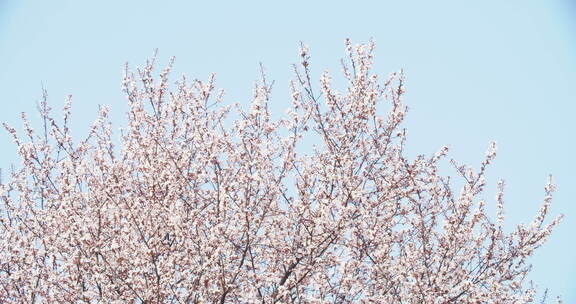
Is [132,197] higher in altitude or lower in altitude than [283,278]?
higher

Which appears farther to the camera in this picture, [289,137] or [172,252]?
[289,137]

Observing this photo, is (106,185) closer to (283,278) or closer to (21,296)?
(21,296)

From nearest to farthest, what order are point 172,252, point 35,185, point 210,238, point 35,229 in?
point 210,238 → point 172,252 → point 35,229 → point 35,185

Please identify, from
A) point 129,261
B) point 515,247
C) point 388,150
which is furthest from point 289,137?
point 515,247

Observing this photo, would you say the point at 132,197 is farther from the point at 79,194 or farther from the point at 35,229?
the point at 35,229

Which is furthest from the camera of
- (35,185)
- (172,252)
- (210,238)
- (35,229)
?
(35,185)

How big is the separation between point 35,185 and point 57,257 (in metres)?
2.67

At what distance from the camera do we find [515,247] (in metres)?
8.30

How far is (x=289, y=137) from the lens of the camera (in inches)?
356

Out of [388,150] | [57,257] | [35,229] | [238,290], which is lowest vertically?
[238,290]

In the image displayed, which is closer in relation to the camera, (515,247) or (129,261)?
(129,261)

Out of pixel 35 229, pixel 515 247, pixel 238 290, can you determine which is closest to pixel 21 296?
pixel 35 229

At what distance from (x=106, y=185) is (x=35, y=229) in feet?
5.70

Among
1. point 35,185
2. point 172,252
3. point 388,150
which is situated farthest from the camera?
point 35,185
